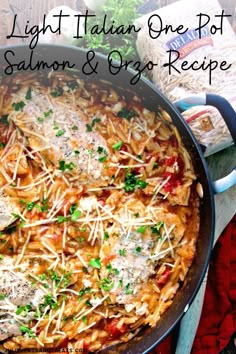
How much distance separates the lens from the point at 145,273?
3.62 meters

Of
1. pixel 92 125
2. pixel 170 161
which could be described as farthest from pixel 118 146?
pixel 170 161

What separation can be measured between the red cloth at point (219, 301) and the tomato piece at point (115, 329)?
2.27ft

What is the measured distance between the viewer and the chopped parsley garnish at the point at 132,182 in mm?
3637

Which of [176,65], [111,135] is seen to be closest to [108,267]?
[111,135]

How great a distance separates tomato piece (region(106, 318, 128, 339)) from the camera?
3.66 m

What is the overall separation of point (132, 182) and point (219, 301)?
3.42 feet

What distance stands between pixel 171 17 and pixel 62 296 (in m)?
1.55

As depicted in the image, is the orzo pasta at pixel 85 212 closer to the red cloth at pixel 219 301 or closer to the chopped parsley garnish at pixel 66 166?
the chopped parsley garnish at pixel 66 166

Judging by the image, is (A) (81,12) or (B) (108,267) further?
(A) (81,12)

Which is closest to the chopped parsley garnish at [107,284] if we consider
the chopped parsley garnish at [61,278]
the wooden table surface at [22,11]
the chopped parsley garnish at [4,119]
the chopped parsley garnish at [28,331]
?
the chopped parsley garnish at [61,278]

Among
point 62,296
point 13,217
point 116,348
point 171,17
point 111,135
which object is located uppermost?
point 171,17

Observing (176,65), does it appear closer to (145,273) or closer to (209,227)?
(209,227)

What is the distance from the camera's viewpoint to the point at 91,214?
3609 mm

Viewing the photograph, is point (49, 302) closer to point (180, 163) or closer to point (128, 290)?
point (128, 290)
